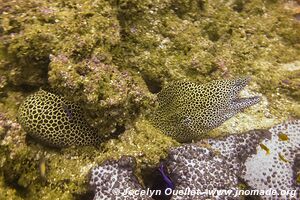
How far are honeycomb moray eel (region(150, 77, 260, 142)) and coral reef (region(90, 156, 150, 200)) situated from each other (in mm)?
857

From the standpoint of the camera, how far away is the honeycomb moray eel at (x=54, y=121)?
3654 millimetres

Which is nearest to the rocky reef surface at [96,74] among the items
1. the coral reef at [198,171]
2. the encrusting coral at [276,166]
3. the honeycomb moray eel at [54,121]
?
the honeycomb moray eel at [54,121]

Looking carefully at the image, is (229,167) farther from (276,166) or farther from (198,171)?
(276,166)

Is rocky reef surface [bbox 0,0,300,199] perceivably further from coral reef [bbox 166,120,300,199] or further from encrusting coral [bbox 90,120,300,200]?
coral reef [bbox 166,120,300,199]

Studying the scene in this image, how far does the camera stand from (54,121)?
368 cm

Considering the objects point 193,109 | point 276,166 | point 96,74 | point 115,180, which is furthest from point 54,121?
point 276,166

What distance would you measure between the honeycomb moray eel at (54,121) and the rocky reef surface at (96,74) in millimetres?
107

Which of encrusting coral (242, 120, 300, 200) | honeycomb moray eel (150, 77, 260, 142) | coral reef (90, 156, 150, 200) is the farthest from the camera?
honeycomb moray eel (150, 77, 260, 142)

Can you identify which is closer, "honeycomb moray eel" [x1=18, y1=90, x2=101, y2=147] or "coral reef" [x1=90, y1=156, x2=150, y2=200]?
"coral reef" [x1=90, y1=156, x2=150, y2=200]

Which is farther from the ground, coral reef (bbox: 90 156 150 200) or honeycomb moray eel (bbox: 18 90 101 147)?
honeycomb moray eel (bbox: 18 90 101 147)

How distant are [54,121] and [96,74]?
2.57 ft

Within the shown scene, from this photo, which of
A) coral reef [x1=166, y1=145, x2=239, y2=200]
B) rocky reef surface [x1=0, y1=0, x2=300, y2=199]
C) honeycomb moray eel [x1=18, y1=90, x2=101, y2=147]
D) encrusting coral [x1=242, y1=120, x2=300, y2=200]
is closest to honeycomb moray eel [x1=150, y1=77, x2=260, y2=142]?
rocky reef surface [x1=0, y1=0, x2=300, y2=199]

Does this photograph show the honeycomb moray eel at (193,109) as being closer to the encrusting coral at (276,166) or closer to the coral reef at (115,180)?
the encrusting coral at (276,166)

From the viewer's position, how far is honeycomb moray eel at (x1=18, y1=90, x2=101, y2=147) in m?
3.65
